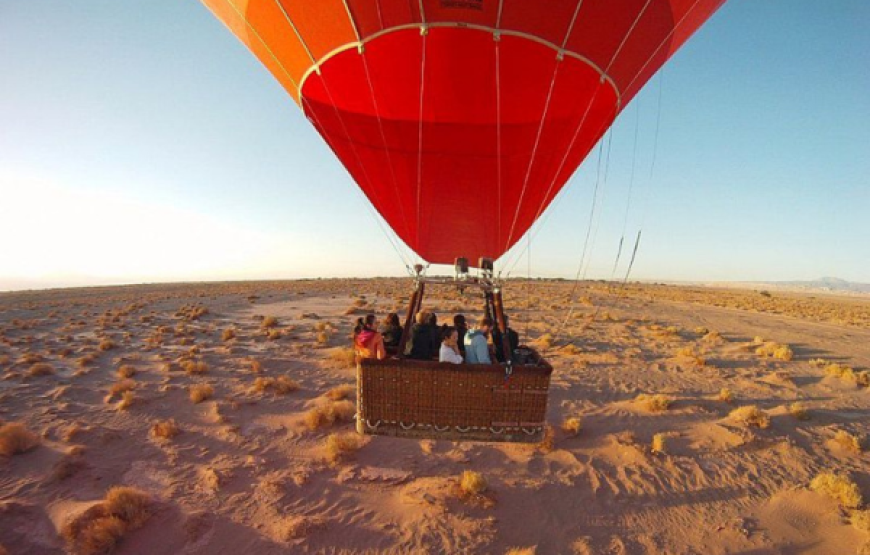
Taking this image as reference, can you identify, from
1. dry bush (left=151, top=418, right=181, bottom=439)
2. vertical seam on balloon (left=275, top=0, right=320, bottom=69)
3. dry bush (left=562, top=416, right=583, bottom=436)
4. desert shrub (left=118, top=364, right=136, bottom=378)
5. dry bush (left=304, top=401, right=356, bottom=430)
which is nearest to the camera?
vertical seam on balloon (left=275, top=0, right=320, bottom=69)

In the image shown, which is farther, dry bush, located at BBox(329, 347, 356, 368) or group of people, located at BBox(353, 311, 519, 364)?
dry bush, located at BBox(329, 347, 356, 368)

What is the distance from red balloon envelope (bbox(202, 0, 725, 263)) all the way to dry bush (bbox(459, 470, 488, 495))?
4.05 metres

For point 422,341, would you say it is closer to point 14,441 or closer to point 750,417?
point 750,417

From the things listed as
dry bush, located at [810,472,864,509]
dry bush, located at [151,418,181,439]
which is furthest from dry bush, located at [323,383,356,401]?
dry bush, located at [810,472,864,509]

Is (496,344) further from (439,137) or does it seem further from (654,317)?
(654,317)

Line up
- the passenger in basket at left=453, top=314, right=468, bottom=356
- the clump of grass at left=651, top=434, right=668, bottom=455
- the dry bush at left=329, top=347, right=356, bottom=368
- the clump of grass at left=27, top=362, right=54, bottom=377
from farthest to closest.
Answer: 1. the dry bush at left=329, top=347, right=356, bottom=368
2. the clump of grass at left=27, top=362, right=54, bottom=377
3. the clump of grass at left=651, top=434, right=668, bottom=455
4. the passenger in basket at left=453, top=314, right=468, bottom=356

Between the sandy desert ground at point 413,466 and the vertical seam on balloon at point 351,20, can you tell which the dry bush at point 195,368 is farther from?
the vertical seam on balloon at point 351,20

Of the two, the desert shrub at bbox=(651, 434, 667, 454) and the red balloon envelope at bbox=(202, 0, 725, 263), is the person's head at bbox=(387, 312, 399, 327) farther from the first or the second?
the desert shrub at bbox=(651, 434, 667, 454)

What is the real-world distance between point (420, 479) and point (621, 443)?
12.9ft

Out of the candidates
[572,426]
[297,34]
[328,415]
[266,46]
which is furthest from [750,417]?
[266,46]

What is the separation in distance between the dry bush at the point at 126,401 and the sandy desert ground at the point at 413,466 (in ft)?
0.13

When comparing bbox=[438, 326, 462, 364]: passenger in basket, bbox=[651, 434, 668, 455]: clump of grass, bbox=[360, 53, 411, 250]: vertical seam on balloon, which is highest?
bbox=[360, 53, 411, 250]: vertical seam on balloon

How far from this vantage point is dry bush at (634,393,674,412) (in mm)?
9414

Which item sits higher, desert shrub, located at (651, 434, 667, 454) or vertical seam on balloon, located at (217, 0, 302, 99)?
vertical seam on balloon, located at (217, 0, 302, 99)
